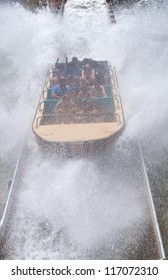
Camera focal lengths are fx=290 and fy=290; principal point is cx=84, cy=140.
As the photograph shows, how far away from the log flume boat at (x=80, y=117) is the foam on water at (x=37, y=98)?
71 centimetres

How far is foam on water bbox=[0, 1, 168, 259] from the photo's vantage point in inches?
237

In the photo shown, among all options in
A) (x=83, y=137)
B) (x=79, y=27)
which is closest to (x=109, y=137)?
(x=83, y=137)

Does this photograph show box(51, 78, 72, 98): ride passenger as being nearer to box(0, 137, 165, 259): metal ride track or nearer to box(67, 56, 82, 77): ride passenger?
box(67, 56, 82, 77): ride passenger

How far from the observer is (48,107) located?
8.30m

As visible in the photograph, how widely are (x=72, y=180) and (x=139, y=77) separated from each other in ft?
21.1

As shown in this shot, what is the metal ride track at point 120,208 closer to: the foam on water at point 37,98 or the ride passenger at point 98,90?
the foam on water at point 37,98

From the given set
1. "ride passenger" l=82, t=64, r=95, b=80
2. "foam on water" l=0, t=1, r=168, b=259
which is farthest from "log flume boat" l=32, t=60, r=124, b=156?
"foam on water" l=0, t=1, r=168, b=259

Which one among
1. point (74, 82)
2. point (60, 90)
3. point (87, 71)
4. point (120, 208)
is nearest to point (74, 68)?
point (87, 71)

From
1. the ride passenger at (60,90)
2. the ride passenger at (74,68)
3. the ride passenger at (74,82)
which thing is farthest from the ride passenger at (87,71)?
the ride passenger at (60,90)

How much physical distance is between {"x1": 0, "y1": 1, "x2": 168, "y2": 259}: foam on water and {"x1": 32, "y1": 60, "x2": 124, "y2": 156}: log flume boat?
2.34ft

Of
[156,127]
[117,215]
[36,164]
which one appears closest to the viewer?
[117,215]

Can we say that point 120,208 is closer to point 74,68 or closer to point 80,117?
point 80,117

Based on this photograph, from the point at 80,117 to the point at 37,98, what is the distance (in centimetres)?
383
